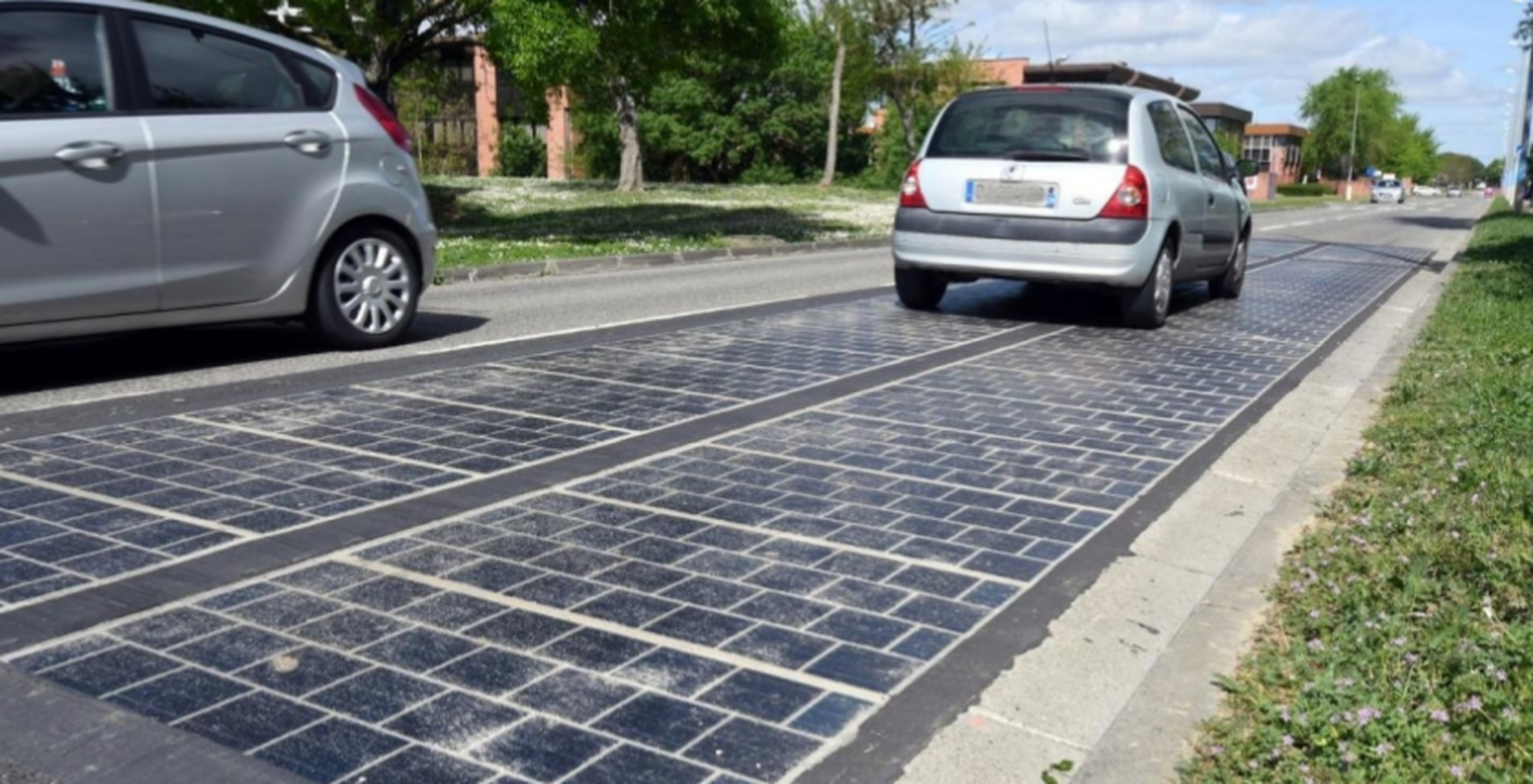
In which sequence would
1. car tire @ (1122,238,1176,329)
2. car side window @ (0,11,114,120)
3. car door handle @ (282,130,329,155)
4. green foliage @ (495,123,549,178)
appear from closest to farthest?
car side window @ (0,11,114,120) → car door handle @ (282,130,329,155) → car tire @ (1122,238,1176,329) → green foliage @ (495,123,549,178)

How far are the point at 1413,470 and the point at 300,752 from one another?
4185 mm

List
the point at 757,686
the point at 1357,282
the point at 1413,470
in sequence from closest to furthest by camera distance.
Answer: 1. the point at 757,686
2. the point at 1413,470
3. the point at 1357,282

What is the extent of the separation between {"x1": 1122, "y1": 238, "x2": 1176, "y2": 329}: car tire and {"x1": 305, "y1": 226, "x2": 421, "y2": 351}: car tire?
4.97 metres

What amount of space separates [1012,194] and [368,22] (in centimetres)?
1217

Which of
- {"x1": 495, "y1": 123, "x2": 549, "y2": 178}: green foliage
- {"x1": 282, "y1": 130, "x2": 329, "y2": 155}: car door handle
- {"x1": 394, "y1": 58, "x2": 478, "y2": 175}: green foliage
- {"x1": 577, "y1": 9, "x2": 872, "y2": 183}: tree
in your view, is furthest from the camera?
{"x1": 495, "y1": 123, "x2": 549, "y2": 178}: green foliage

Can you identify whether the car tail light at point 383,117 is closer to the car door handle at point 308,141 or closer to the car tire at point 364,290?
the car door handle at point 308,141

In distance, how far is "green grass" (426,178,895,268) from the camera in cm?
1658

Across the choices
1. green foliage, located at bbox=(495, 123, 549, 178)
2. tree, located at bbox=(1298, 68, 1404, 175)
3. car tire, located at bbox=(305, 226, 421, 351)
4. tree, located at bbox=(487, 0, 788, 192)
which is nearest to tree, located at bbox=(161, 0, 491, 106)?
tree, located at bbox=(487, 0, 788, 192)

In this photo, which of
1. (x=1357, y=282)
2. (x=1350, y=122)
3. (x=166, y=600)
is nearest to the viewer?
(x=166, y=600)

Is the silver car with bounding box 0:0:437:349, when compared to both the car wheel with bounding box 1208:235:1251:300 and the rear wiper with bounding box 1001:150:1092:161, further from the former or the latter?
the car wheel with bounding box 1208:235:1251:300

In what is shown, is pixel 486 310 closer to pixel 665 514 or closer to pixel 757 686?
pixel 665 514

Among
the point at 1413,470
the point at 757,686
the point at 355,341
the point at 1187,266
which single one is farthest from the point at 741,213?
the point at 757,686

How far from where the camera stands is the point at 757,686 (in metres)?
3.26

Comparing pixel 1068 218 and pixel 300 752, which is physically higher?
pixel 1068 218
